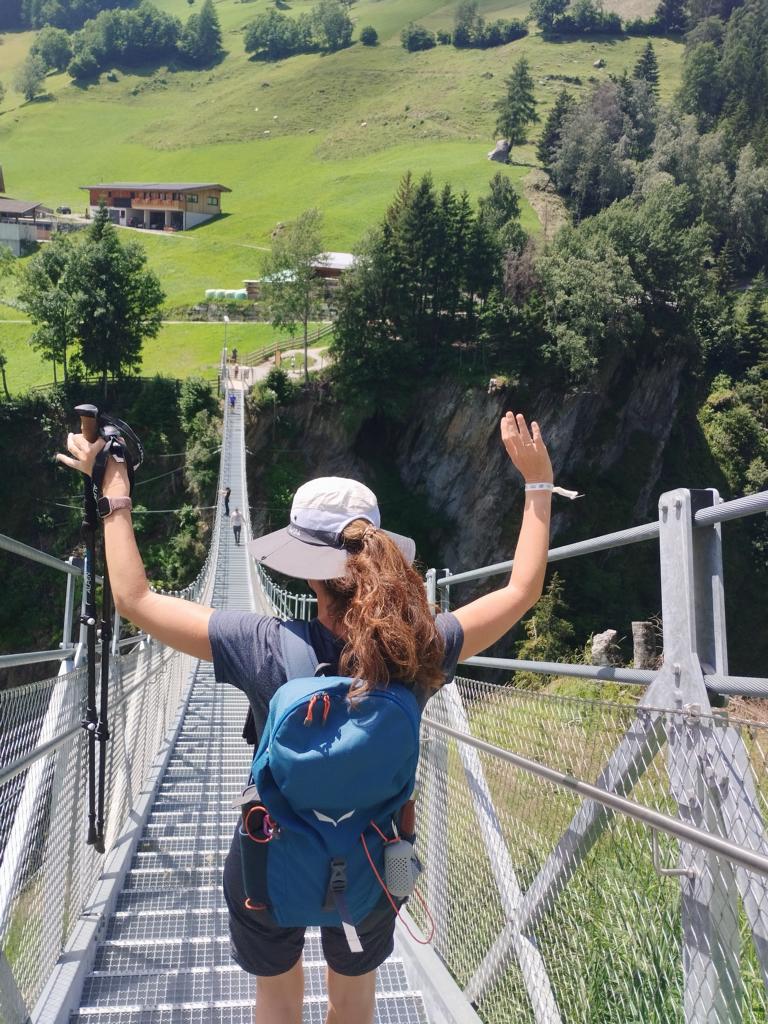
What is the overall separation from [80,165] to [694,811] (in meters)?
79.1

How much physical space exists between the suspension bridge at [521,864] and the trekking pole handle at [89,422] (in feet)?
0.98

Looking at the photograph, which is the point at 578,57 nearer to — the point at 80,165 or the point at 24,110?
the point at 80,165

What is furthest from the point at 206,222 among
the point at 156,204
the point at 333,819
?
the point at 333,819

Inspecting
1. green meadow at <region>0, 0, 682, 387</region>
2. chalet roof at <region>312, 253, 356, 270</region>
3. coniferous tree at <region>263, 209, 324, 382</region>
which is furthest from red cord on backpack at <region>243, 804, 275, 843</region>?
green meadow at <region>0, 0, 682, 387</region>

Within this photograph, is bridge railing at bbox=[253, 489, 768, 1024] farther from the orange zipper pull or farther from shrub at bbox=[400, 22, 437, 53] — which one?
shrub at bbox=[400, 22, 437, 53]

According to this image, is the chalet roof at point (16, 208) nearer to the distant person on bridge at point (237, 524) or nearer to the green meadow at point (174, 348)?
the green meadow at point (174, 348)

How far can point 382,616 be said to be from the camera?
1508 mm

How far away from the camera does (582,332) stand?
2925cm

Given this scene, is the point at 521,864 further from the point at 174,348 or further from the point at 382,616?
the point at 174,348

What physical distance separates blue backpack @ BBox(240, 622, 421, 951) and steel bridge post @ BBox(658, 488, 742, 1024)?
49 centimetres

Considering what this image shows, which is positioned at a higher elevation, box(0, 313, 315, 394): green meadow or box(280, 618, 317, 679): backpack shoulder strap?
box(280, 618, 317, 679): backpack shoulder strap

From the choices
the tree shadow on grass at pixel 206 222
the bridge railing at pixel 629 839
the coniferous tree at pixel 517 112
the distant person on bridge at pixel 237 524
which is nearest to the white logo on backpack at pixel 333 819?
the bridge railing at pixel 629 839

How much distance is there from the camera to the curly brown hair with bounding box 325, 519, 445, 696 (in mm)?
1492

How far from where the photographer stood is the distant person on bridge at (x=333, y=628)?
4.99 ft
